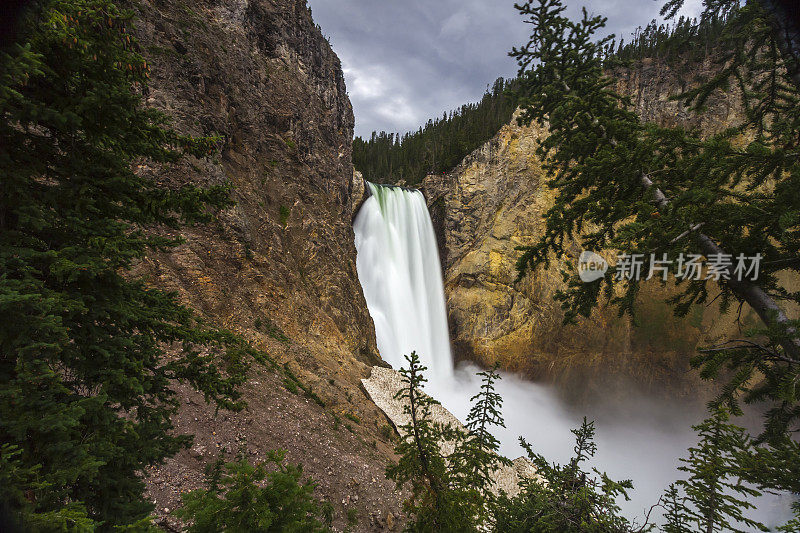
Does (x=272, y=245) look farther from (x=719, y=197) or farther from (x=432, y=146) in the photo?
(x=432, y=146)

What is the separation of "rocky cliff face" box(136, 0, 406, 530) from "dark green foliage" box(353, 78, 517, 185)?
20.7 meters

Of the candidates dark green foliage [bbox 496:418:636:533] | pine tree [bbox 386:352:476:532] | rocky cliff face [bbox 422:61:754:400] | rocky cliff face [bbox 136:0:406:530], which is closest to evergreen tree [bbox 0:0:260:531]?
pine tree [bbox 386:352:476:532]

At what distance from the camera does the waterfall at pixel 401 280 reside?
97.1 ft

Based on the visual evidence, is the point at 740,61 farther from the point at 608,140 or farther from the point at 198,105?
the point at 198,105

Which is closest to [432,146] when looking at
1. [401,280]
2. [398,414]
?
[401,280]

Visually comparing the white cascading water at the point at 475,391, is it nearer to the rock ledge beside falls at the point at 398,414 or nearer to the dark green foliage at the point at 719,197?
the rock ledge beside falls at the point at 398,414

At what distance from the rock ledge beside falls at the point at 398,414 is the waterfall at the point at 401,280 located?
23.3 ft

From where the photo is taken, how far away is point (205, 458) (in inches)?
297

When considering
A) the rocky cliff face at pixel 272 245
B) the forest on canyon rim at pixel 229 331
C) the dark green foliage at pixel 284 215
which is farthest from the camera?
the dark green foliage at pixel 284 215

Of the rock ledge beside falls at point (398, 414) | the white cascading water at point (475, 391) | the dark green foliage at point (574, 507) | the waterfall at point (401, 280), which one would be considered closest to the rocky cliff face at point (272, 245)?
the rock ledge beside falls at point (398, 414)

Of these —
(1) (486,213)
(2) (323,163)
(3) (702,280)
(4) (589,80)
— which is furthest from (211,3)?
(1) (486,213)

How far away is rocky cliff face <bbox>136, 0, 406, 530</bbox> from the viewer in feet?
31.1

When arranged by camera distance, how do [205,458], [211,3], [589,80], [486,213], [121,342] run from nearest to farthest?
[121,342] → [589,80] → [205,458] → [211,3] → [486,213]

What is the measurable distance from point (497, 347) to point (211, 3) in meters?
34.2
